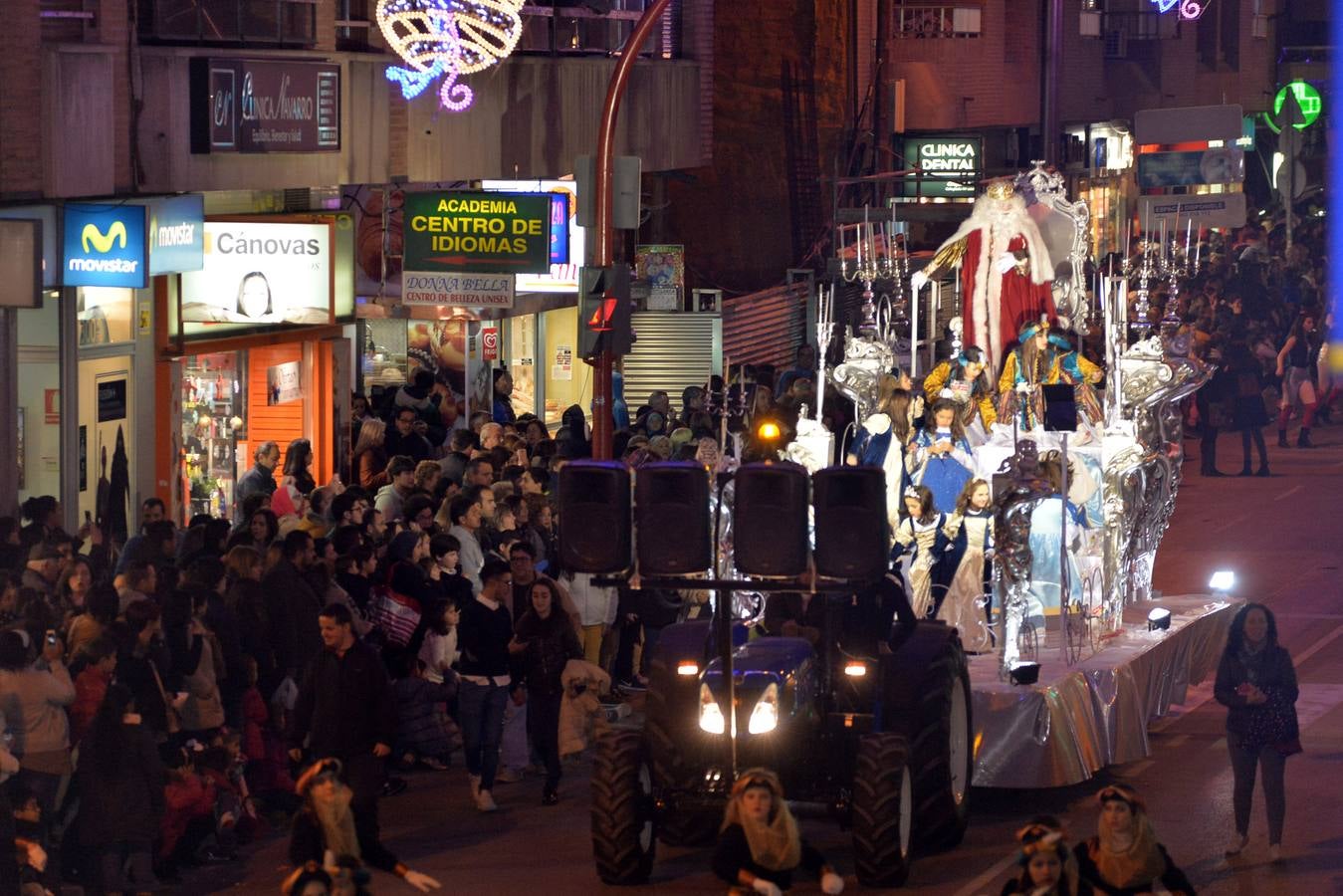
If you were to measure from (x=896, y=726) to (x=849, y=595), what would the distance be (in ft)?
2.83

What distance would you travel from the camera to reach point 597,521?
39.6ft

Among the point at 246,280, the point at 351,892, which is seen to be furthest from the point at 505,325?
the point at 351,892

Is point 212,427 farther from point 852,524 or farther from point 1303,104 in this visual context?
point 1303,104

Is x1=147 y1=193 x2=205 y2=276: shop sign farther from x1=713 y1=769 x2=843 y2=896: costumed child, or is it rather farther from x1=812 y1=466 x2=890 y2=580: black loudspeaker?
x1=713 y1=769 x2=843 y2=896: costumed child

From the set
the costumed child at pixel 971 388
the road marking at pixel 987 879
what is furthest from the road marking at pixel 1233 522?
the road marking at pixel 987 879

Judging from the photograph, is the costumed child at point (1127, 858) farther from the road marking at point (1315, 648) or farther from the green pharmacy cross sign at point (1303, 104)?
the green pharmacy cross sign at point (1303, 104)

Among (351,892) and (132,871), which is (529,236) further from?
(351,892)

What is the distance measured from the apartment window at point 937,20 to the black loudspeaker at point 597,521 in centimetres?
3794

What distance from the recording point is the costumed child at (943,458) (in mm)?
17766

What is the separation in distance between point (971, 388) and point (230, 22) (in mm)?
7069

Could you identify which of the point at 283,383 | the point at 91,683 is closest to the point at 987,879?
the point at 91,683

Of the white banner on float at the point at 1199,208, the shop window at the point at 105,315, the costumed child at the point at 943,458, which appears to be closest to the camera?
the costumed child at the point at 943,458

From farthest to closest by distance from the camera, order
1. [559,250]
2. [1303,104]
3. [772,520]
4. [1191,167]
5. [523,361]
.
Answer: [1303,104] < [1191,167] < [523,361] < [559,250] < [772,520]

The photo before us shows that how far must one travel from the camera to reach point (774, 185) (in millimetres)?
39812
